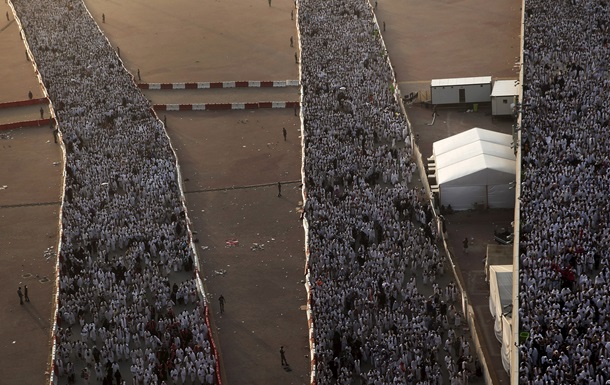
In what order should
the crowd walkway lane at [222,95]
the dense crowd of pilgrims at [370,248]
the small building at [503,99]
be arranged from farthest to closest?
1. the crowd walkway lane at [222,95]
2. the small building at [503,99]
3. the dense crowd of pilgrims at [370,248]

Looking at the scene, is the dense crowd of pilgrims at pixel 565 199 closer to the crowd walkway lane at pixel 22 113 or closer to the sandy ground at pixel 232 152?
the sandy ground at pixel 232 152

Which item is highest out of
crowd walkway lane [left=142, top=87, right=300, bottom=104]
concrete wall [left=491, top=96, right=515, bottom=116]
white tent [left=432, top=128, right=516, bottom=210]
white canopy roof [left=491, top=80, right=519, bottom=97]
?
white canopy roof [left=491, top=80, right=519, bottom=97]

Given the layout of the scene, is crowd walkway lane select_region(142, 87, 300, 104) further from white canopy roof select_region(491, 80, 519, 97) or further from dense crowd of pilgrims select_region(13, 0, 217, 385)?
white canopy roof select_region(491, 80, 519, 97)

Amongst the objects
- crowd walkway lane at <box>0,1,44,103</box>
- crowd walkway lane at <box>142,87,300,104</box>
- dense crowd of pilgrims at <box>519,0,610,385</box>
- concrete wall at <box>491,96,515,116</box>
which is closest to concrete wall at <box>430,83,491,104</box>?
concrete wall at <box>491,96,515,116</box>

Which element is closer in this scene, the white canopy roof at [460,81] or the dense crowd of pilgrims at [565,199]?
the dense crowd of pilgrims at [565,199]

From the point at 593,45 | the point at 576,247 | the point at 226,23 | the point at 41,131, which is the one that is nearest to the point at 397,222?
the point at 576,247

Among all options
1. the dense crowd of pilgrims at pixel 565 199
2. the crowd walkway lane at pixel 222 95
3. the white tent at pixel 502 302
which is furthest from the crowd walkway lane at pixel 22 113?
the white tent at pixel 502 302
